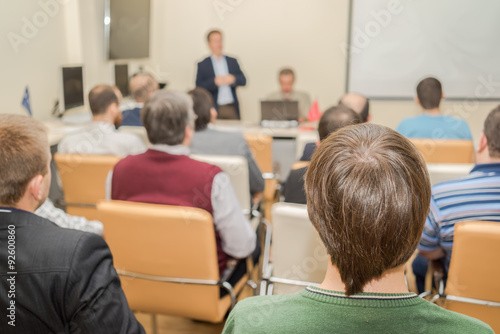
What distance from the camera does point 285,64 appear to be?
616 cm

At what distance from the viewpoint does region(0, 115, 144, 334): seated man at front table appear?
40.6 inches

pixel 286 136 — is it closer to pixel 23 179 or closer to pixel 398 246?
pixel 23 179

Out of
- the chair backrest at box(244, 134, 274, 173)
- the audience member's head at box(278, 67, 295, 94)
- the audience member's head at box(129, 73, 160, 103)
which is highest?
the audience member's head at box(278, 67, 295, 94)

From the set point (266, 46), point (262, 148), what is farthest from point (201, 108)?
point (266, 46)

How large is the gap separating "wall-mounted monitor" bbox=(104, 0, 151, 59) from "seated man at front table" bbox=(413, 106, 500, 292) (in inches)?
169

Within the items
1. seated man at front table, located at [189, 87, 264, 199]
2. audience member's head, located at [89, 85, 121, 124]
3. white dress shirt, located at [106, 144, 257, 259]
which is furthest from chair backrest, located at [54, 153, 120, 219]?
audience member's head, located at [89, 85, 121, 124]

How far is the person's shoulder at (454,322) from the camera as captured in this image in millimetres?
723

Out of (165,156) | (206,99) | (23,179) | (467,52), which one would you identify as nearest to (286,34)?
(467,52)

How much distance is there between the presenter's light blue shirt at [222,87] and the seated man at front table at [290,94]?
0.58 meters

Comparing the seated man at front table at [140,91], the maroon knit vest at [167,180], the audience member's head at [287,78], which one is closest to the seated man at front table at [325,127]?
the maroon knit vest at [167,180]

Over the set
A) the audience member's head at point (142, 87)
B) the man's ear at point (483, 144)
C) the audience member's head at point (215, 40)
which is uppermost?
the audience member's head at point (215, 40)

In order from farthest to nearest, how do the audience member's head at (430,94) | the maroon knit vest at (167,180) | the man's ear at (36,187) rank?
1. the audience member's head at (430,94)
2. the maroon knit vest at (167,180)
3. the man's ear at (36,187)

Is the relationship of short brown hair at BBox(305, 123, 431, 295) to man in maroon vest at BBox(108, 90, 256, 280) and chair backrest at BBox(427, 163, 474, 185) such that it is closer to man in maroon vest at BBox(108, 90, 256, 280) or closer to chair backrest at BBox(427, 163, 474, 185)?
man in maroon vest at BBox(108, 90, 256, 280)

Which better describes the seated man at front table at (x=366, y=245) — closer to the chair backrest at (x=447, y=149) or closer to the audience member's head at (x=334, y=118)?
the audience member's head at (x=334, y=118)
